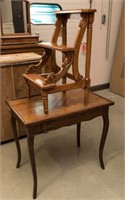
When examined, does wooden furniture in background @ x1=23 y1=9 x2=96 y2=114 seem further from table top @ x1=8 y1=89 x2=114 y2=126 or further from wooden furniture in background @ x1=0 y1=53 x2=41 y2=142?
wooden furniture in background @ x1=0 y1=53 x2=41 y2=142

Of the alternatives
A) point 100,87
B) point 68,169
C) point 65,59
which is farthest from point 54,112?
point 100,87

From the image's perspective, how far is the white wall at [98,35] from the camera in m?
2.81

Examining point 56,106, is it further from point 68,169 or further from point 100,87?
point 100,87

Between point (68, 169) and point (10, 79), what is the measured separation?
3.24ft

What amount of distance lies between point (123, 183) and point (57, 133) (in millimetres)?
946

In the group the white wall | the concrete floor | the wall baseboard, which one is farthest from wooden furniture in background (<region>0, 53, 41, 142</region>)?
the wall baseboard

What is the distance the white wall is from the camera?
2.81m

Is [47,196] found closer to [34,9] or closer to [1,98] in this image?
[1,98]

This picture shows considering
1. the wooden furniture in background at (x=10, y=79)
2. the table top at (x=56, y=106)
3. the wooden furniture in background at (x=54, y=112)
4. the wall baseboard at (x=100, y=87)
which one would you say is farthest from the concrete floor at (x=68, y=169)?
the wall baseboard at (x=100, y=87)

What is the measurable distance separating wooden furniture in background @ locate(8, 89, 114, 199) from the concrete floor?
0.65 feet

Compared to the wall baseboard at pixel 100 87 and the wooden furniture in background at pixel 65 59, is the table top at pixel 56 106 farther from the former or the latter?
the wall baseboard at pixel 100 87

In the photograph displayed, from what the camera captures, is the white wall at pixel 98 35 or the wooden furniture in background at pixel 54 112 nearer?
the wooden furniture in background at pixel 54 112

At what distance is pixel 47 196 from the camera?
1.58 m

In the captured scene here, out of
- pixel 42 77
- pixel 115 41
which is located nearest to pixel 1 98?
pixel 42 77
